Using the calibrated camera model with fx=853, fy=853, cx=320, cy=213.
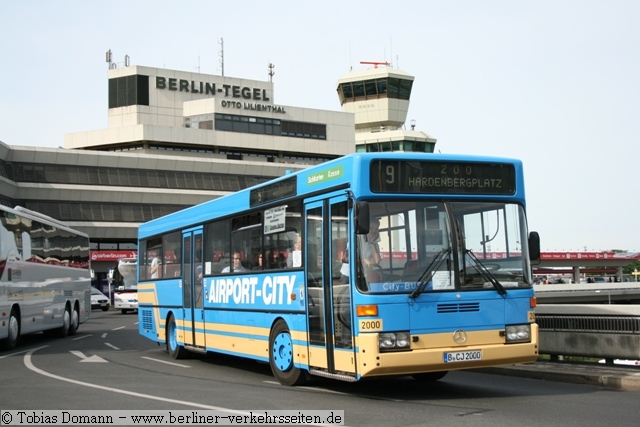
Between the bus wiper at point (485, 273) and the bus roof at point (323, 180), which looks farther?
the bus wiper at point (485, 273)

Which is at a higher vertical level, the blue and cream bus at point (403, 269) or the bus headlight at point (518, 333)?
the blue and cream bus at point (403, 269)

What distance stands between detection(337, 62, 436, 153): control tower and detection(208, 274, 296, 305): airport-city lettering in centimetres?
7979

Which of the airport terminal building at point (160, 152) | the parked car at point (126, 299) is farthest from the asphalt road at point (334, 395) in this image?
the airport terminal building at point (160, 152)

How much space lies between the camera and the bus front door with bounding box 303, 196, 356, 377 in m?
11.1

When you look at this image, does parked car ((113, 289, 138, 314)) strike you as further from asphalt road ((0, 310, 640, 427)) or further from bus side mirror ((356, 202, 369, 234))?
bus side mirror ((356, 202, 369, 234))

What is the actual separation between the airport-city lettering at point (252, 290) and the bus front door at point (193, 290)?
2.54ft

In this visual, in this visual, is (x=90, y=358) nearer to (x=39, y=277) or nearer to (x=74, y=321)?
(x=39, y=277)

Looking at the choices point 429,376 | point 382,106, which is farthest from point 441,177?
point 382,106

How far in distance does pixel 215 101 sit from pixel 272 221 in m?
73.1

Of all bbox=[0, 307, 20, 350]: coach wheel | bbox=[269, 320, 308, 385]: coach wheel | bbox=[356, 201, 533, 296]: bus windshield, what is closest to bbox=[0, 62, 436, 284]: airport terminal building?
bbox=[0, 307, 20, 350]: coach wheel

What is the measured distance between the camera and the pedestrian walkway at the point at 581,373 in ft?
39.6

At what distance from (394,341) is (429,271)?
3.33 ft

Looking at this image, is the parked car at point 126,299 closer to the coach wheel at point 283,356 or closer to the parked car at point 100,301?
the parked car at point 100,301

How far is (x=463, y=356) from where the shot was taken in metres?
10.8
